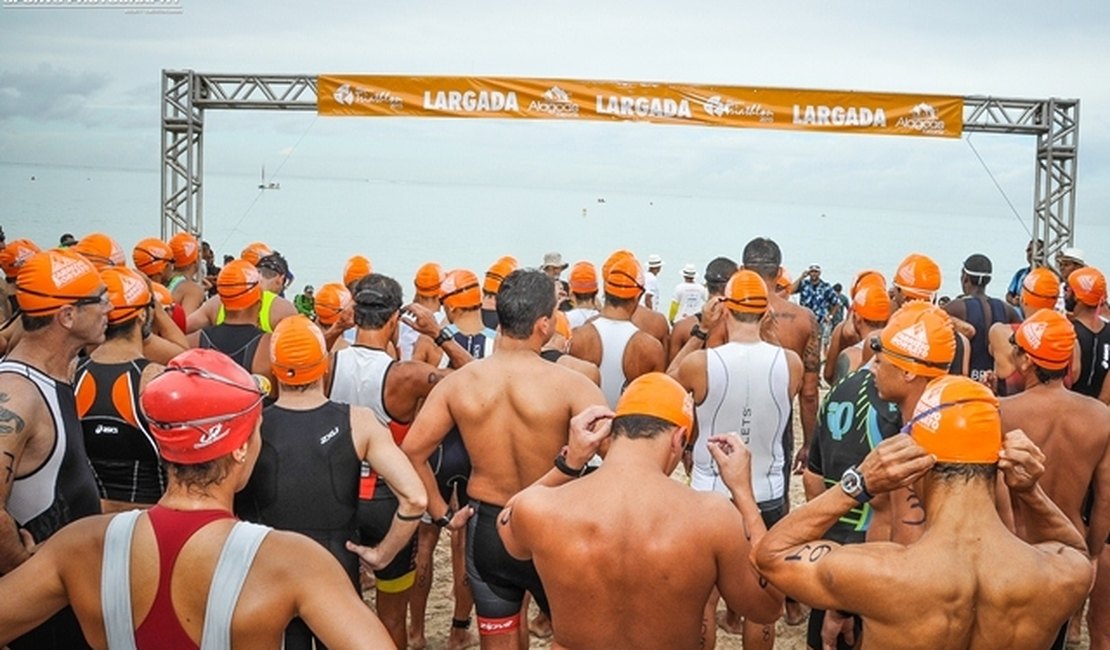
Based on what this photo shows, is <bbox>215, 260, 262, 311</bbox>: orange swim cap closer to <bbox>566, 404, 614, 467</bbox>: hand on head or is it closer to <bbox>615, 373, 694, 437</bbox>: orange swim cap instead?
<bbox>566, 404, 614, 467</bbox>: hand on head

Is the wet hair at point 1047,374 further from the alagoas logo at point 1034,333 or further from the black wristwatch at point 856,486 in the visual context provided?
the black wristwatch at point 856,486

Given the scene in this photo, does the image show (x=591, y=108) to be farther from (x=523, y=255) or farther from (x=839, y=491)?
(x=523, y=255)

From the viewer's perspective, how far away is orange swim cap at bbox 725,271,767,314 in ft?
17.5

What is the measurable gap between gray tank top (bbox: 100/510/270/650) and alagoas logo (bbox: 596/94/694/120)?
1294cm

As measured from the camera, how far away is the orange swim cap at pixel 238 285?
6.15m

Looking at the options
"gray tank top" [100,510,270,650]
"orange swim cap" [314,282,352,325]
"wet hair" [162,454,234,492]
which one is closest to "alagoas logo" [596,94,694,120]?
"orange swim cap" [314,282,352,325]

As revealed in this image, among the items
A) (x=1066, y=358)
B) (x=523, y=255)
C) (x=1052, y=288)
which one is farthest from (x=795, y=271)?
(x=1066, y=358)

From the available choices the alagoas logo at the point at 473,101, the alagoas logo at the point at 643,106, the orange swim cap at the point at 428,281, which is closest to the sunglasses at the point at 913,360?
the orange swim cap at the point at 428,281

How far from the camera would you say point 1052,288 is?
7324mm

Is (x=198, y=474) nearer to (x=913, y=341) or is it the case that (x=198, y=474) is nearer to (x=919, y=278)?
(x=913, y=341)

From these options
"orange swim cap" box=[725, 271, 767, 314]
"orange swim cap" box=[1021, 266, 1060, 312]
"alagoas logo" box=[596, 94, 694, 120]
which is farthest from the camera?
"alagoas logo" box=[596, 94, 694, 120]

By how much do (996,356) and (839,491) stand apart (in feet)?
15.6

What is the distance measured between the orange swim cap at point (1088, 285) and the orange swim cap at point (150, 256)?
654 cm

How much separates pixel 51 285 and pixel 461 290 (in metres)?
2.94
